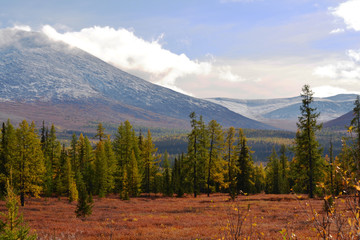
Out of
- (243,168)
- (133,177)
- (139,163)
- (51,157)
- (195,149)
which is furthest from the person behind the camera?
(51,157)

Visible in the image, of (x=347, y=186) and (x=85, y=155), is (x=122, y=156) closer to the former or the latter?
(x=85, y=155)

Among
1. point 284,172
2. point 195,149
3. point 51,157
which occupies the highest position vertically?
point 195,149

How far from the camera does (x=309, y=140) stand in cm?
3406

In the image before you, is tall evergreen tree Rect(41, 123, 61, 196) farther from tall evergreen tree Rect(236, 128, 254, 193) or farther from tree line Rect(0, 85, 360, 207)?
tall evergreen tree Rect(236, 128, 254, 193)

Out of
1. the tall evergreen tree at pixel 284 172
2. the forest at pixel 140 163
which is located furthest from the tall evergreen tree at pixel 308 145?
the tall evergreen tree at pixel 284 172

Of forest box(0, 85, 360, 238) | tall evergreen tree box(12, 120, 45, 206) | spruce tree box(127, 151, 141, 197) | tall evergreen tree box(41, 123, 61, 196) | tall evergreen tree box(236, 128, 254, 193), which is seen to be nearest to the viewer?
tall evergreen tree box(12, 120, 45, 206)

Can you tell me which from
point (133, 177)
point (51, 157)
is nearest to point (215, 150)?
point (133, 177)

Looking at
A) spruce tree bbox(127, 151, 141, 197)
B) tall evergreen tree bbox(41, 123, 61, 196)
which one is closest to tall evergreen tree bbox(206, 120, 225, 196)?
spruce tree bbox(127, 151, 141, 197)

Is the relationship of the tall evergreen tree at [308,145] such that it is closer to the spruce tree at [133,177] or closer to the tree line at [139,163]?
the tree line at [139,163]

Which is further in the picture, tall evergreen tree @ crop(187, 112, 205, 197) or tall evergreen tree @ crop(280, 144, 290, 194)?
tall evergreen tree @ crop(280, 144, 290, 194)

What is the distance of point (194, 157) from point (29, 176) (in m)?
21.4

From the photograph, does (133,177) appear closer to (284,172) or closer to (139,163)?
(139,163)

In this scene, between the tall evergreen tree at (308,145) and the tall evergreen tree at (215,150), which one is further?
the tall evergreen tree at (215,150)

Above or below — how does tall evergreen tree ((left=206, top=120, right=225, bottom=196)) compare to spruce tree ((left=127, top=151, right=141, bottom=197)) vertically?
above
